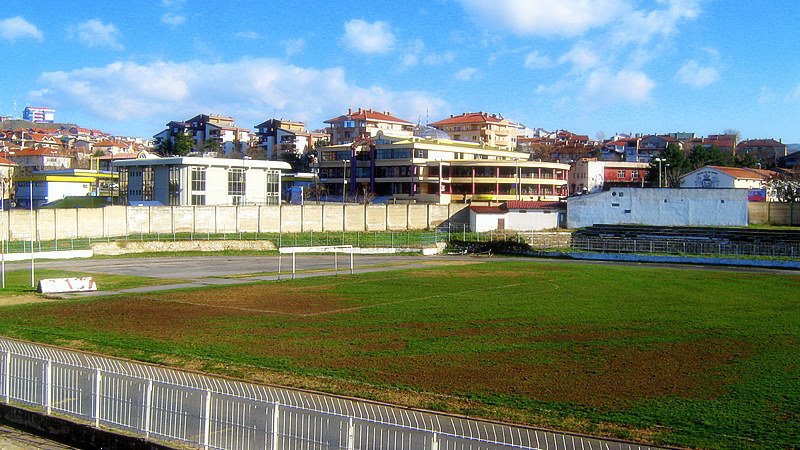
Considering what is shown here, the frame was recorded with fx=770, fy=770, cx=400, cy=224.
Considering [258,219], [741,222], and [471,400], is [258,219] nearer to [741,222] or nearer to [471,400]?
[741,222]

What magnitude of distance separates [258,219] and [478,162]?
113 ft

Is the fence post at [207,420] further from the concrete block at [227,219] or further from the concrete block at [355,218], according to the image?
the concrete block at [355,218]

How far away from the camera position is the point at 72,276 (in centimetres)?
4434

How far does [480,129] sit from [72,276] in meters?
105

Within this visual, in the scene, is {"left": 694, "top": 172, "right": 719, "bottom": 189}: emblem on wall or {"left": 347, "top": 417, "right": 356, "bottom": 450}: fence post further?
{"left": 694, "top": 172, "right": 719, "bottom": 189}: emblem on wall

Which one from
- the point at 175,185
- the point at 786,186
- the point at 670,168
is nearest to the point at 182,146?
the point at 175,185

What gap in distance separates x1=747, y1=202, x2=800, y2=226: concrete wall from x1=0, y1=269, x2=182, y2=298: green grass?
2612 inches

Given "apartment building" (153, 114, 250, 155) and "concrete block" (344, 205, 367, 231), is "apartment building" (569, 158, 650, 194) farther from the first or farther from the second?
"apartment building" (153, 114, 250, 155)

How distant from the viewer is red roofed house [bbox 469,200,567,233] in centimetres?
8406

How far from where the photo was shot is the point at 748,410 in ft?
56.3

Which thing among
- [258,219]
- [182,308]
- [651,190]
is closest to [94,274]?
[182,308]

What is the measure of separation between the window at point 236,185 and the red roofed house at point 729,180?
54.2 m

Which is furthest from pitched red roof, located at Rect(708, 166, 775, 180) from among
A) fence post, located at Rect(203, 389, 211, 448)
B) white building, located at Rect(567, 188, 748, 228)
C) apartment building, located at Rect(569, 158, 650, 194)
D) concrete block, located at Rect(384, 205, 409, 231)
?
fence post, located at Rect(203, 389, 211, 448)

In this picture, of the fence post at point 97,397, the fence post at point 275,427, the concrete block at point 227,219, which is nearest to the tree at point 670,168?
the concrete block at point 227,219
